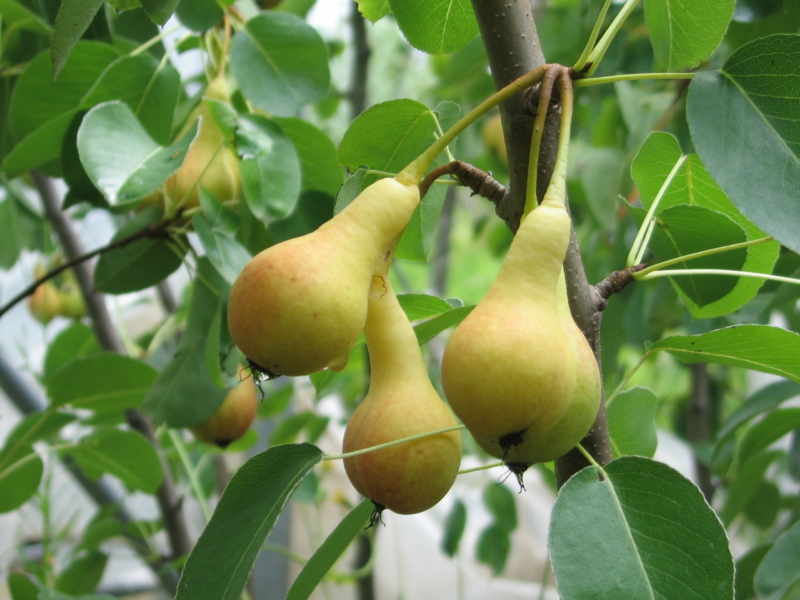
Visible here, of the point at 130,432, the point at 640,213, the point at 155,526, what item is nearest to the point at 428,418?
the point at 640,213

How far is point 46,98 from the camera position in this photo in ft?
1.88

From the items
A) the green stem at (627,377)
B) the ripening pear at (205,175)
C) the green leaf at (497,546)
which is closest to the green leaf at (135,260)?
the ripening pear at (205,175)

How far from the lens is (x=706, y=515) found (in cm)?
29

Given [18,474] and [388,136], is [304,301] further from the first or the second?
[18,474]

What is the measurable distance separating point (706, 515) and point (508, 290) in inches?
5.0

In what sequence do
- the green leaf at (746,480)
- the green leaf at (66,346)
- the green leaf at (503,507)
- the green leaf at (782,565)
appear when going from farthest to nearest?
the green leaf at (503,507) → the green leaf at (66,346) → the green leaf at (746,480) → the green leaf at (782,565)

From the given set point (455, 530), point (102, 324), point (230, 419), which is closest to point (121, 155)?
point (230, 419)

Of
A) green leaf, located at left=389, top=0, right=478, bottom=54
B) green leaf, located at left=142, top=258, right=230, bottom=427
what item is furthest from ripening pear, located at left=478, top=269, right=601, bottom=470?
green leaf, located at left=142, top=258, right=230, bottom=427

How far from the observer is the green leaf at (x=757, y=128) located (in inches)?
11.6

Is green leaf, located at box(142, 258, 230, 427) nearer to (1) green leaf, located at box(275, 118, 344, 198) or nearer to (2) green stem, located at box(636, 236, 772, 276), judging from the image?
(1) green leaf, located at box(275, 118, 344, 198)

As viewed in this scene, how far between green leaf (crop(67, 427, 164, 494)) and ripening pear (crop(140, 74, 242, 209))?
0.24m

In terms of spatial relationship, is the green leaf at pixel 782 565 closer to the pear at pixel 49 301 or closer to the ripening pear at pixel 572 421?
the ripening pear at pixel 572 421

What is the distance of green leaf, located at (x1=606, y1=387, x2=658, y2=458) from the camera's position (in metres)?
0.43

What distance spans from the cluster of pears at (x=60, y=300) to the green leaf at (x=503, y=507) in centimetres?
74
